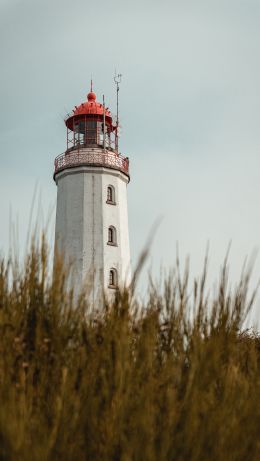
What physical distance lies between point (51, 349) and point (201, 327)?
4.85ft

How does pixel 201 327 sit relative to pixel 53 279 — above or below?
below

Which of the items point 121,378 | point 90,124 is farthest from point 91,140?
point 121,378

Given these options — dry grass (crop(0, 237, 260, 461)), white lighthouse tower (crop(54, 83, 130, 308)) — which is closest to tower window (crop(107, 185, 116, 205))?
white lighthouse tower (crop(54, 83, 130, 308))

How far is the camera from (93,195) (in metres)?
29.0

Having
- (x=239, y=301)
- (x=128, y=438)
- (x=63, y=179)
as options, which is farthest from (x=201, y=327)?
(x=63, y=179)

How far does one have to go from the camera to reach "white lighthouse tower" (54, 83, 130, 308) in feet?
91.2

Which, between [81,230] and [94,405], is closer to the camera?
[94,405]

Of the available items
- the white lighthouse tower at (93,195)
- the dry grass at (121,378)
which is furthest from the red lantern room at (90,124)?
the dry grass at (121,378)

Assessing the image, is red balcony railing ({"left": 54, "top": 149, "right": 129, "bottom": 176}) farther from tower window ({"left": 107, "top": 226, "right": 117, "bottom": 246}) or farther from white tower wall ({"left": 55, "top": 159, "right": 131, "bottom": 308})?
tower window ({"left": 107, "top": 226, "right": 117, "bottom": 246})

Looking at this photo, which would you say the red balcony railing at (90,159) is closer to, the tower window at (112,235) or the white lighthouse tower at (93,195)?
the white lighthouse tower at (93,195)

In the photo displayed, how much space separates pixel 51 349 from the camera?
21.1ft

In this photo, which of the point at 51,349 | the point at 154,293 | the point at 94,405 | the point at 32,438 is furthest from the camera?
the point at 154,293

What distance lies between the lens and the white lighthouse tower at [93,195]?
27.8m

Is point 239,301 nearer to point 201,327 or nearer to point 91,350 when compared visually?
point 201,327
